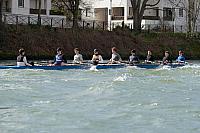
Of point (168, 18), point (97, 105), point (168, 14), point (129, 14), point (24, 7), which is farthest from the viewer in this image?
point (168, 14)

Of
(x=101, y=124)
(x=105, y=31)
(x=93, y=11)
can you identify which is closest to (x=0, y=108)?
(x=101, y=124)

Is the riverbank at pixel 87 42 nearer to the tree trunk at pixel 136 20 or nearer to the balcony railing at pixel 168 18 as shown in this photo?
the tree trunk at pixel 136 20

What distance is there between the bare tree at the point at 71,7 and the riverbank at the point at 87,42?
135 inches

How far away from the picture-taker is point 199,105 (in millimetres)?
16844

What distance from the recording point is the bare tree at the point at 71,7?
5619cm

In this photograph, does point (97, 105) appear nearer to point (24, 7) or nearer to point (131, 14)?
point (24, 7)

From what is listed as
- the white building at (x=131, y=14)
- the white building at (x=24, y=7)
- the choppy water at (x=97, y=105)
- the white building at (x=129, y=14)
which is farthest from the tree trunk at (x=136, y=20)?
the choppy water at (x=97, y=105)

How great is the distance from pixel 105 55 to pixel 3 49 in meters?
11.0

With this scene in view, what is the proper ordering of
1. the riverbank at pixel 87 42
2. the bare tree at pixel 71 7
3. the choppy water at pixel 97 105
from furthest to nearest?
the bare tree at pixel 71 7
the riverbank at pixel 87 42
the choppy water at pixel 97 105

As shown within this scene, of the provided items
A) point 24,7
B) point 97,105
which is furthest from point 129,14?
point 97,105

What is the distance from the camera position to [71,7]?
5772 cm

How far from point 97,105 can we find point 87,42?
111 ft

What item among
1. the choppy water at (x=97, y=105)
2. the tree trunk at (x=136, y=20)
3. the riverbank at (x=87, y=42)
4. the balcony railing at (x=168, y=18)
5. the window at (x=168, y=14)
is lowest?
the choppy water at (x=97, y=105)

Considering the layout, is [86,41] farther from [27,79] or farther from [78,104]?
[78,104]
